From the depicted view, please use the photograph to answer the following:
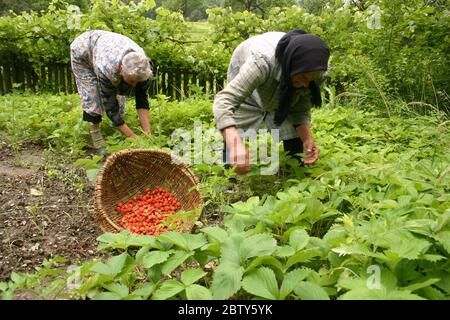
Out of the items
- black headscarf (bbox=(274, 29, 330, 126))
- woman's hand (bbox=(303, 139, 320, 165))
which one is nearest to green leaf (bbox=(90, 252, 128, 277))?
black headscarf (bbox=(274, 29, 330, 126))

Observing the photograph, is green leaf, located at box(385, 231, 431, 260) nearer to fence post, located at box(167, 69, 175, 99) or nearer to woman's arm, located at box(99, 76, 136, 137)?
woman's arm, located at box(99, 76, 136, 137)

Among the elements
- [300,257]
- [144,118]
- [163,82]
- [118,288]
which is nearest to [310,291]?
[300,257]

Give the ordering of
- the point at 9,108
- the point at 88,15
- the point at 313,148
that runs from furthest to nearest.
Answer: the point at 88,15, the point at 9,108, the point at 313,148

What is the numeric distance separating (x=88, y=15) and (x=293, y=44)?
554 cm

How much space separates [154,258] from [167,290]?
15 cm

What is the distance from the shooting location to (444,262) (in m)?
1.51

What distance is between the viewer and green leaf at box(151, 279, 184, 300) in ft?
4.71

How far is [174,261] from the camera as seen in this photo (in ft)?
5.18

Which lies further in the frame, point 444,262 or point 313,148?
point 313,148

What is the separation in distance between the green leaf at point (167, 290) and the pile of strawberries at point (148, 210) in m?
1.01

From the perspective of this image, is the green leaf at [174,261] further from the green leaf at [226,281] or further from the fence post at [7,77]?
the fence post at [7,77]

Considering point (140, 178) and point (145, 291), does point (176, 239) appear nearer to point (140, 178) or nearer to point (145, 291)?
point (145, 291)

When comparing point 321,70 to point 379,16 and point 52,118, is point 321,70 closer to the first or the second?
point 52,118
